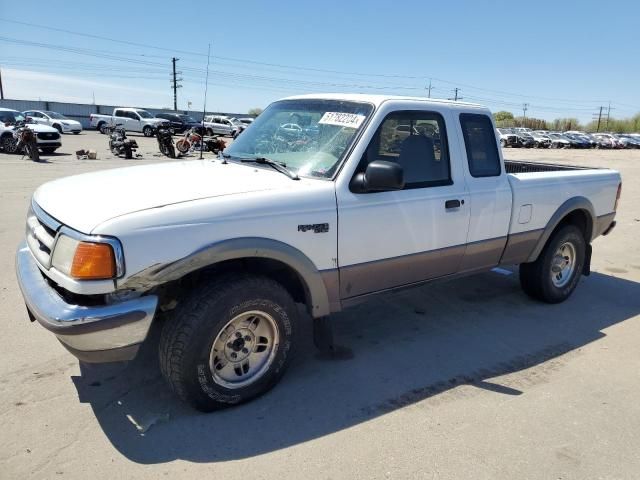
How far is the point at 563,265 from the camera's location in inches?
213

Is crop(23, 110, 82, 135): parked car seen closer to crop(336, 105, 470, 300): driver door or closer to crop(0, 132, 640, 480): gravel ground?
crop(0, 132, 640, 480): gravel ground

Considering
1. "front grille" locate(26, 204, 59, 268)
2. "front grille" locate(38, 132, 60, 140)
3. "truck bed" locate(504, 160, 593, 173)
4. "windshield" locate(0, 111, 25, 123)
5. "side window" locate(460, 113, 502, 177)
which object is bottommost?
"front grille" locate(26, 204, 59, 268)

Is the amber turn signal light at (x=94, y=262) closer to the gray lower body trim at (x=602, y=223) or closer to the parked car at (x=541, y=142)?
the gray lower body trim at (x=602, y=223)

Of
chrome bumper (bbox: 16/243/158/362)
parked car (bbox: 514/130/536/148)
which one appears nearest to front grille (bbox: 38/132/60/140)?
chrome bumper (bbox: 16/243/158/362)

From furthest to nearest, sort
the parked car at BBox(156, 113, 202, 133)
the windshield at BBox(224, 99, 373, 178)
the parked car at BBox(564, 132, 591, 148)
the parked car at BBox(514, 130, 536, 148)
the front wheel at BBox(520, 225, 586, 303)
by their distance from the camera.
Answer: the parked car at BBox(564, 132, 591, 148) < the parked car at BBox(514, 130, 536, 148) < the parked car at BBox(156, 113, 202, 133) < the front wheel at BBox(520, 225, 586, 303) < the windshield at BBox(224, 99, 373, 178)

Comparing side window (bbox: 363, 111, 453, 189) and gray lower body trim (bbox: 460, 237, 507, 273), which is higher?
side window (bbox: 363, 111, 453, 189)

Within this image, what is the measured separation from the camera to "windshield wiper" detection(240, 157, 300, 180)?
343cm

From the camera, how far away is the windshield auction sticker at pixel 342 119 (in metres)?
3.61

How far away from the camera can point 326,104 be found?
3.92 m

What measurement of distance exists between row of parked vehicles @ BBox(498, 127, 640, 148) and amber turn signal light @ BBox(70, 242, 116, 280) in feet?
148

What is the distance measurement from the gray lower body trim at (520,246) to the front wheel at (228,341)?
93.6 inches

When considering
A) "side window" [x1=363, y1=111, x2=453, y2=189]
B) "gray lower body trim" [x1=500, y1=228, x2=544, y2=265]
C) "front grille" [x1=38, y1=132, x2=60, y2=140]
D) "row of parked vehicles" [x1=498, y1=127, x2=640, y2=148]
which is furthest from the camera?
"row of parked vehicles" [x1=498, y1=127, x2=640, y2=148]

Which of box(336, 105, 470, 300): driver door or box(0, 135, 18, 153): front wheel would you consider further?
box(0, 135, 18, 153): front wheel

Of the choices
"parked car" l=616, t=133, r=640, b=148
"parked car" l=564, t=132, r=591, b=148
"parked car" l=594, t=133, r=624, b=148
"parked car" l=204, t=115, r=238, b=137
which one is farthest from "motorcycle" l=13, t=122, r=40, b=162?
"parked car" l=616, t=133, r=640, b=148
